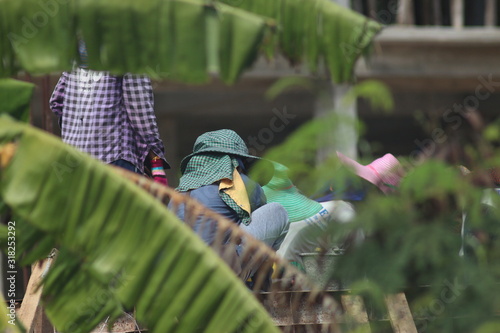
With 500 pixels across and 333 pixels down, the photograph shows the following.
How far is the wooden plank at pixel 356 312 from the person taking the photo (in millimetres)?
3111

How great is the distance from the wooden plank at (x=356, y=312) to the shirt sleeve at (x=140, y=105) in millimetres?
2188

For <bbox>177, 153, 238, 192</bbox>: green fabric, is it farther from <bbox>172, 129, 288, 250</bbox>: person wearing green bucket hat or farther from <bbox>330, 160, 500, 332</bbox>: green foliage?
<bbox>330, 160, 500, 332</bbox>: green foliage

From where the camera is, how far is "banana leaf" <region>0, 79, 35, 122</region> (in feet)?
12.0

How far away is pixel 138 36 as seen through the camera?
12.3 ft

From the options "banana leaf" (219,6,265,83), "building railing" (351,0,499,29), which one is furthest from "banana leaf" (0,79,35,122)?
"building railing" (351,0,499,29)

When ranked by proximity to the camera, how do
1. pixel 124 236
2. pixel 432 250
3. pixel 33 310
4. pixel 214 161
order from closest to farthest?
pixel 432 250 < pixel 124 236 < pixel 33 310 < pixel 214 161

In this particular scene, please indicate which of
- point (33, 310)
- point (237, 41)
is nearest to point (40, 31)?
point (237, 41)

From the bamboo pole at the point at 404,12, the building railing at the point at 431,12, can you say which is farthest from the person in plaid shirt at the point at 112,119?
the bamboo pole at the point at 404,12

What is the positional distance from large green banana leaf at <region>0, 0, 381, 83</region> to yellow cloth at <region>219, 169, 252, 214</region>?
1.70 meters

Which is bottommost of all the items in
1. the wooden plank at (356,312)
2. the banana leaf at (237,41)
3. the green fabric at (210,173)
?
the green fabric at (210,173)

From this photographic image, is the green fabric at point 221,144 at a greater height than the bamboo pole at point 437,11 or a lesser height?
greater

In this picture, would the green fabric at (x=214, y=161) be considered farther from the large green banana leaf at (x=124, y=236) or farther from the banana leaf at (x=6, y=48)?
the large green banana leaf at (x=124, y=236)

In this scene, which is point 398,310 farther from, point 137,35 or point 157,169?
point 157,169

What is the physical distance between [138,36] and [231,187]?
1.81 meters
